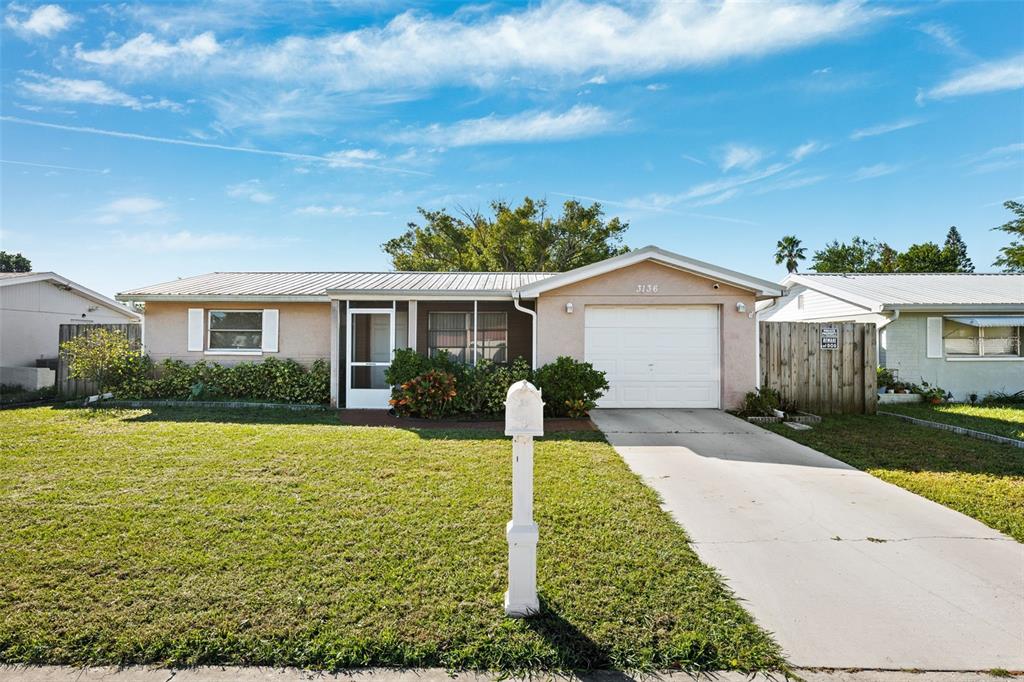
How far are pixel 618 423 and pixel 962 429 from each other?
19.9 ft

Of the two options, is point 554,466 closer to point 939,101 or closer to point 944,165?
point 939,101

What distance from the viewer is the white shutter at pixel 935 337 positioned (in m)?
12.6

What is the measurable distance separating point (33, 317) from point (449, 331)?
1333 centimetres

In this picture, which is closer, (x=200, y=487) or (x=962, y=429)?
(x=200, y=487)

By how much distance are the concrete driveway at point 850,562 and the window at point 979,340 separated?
10157 mm

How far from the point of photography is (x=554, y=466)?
5.91 meters

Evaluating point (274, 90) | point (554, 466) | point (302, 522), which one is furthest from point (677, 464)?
point (274, 90)

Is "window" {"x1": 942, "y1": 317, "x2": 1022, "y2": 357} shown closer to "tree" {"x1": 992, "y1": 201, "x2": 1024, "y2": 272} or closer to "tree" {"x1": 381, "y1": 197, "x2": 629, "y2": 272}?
→ "tree" {"x1": 992, "y1": 201, "x2": 1024, "y2": 272}

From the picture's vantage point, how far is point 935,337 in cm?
1262

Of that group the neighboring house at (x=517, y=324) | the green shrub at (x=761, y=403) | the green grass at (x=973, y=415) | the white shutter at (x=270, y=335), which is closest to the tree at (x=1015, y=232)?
the green grass at (x=973, y=415)

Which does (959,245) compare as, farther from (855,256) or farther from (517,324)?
(517,324)

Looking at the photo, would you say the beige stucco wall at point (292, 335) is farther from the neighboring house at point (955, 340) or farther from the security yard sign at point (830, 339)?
the neighboring house at point (955, 340)

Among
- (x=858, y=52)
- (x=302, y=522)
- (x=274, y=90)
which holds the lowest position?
(x=302, y=522)

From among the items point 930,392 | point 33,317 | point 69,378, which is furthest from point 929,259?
point 33,317
